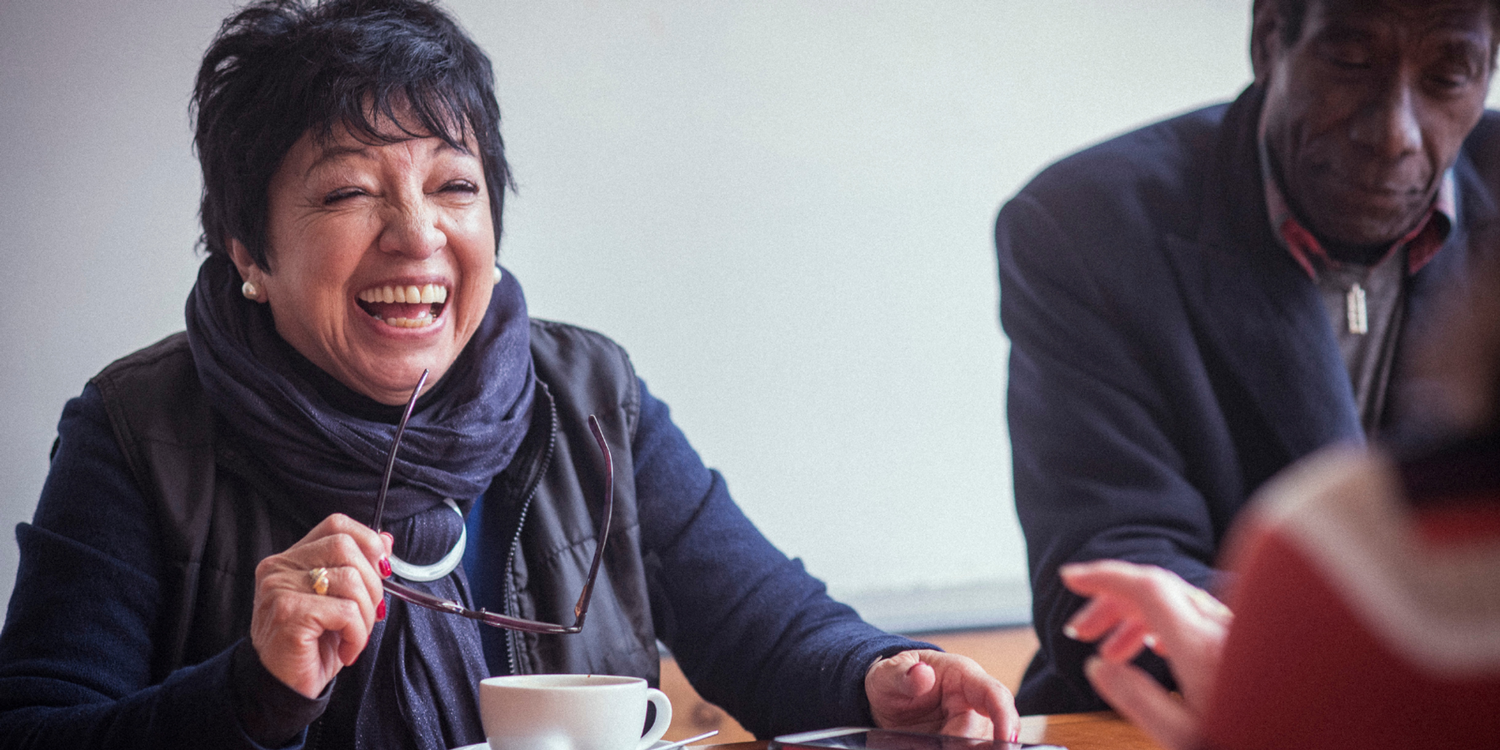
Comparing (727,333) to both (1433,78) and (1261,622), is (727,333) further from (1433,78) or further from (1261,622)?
(1261,622)

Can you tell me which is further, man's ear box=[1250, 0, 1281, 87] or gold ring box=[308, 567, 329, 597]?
man's ear box=[1250, 0, 1281, 87]

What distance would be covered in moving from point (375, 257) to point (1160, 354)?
0.99 meters

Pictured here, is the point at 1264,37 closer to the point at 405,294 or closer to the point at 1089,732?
the point at 1089,732

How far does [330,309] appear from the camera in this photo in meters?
1.16

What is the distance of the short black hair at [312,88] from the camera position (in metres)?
1.13

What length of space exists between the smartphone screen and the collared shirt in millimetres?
1073

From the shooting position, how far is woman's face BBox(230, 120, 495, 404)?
114 centimetres

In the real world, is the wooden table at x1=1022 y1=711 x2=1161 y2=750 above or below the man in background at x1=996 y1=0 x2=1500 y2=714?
below

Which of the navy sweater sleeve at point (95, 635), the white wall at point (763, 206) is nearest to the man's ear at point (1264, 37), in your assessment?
the white wall at point (763, 206)

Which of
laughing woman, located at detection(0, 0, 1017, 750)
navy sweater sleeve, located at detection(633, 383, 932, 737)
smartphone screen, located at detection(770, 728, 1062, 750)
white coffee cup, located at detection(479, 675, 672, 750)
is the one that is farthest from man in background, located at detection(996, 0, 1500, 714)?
white coffee cup, located at detection(479, 675, 672, 750)

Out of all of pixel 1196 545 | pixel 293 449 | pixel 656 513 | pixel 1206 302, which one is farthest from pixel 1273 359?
pixel 293 449

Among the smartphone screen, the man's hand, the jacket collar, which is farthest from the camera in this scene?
the jacket collar

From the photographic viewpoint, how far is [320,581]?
812mm

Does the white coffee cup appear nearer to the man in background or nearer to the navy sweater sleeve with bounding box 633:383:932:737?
the navy sweater sleeve with bounding box 633:383:932:737
